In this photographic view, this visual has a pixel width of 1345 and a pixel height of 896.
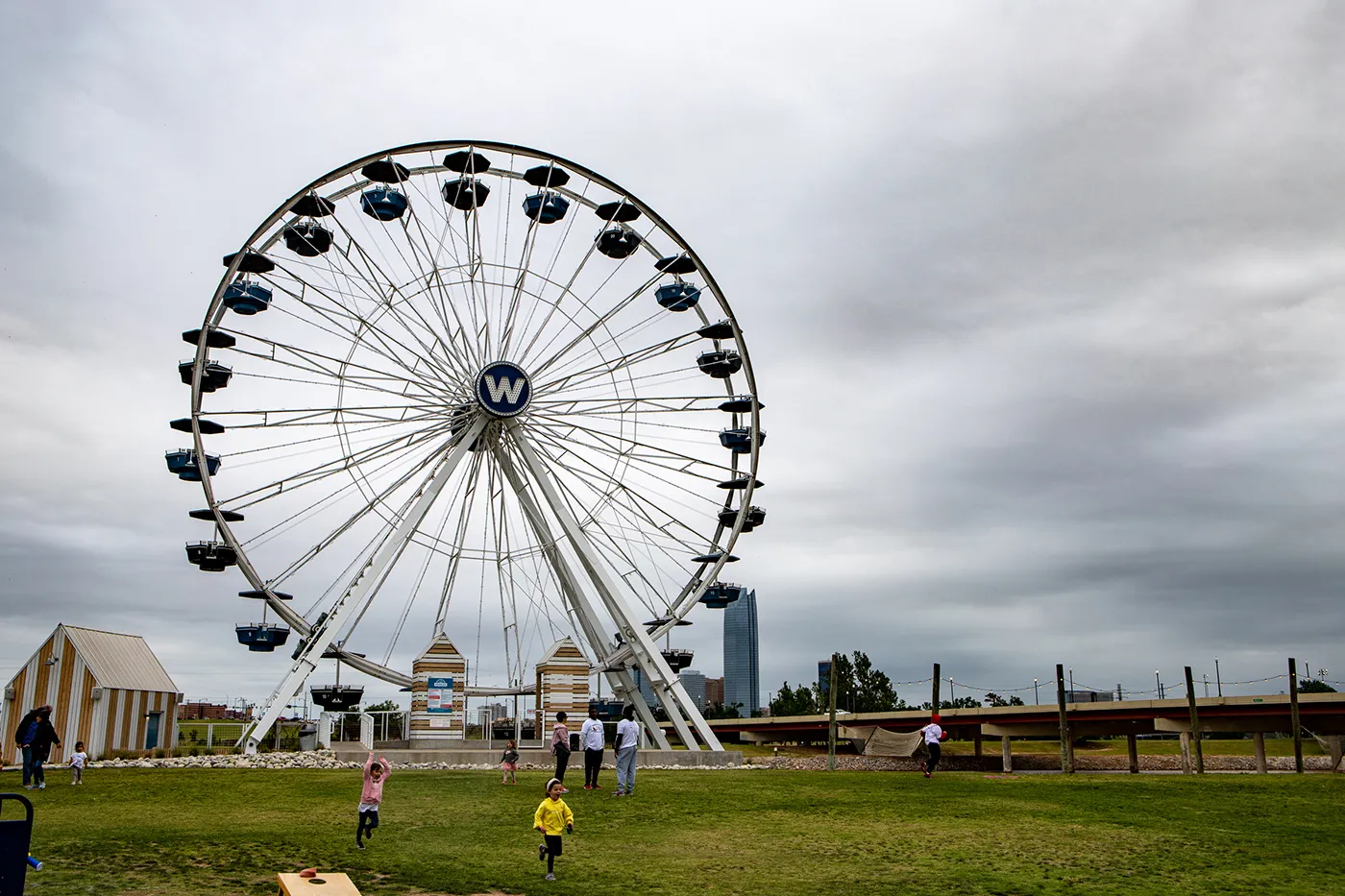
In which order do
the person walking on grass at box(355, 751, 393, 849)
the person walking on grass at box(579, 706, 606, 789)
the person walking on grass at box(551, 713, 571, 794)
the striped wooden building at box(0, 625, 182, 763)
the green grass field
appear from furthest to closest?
the striped wooden building at box(0, 625, 182, 763), the person walking on grass at box(579, 706, 606, 789), the person walking on grass at box(551, 713, 571, 794), the person walking on grass at box(355, 751, 393, 849), the green grass field

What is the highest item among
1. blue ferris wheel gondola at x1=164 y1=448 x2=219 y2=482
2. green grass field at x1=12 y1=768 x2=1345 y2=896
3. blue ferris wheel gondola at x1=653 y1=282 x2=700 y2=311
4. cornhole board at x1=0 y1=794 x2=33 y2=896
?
blue ferris wheel gondola at x1=653 y1=282 x2=700 y2=311

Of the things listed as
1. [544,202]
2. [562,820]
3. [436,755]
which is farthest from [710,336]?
[562,820]

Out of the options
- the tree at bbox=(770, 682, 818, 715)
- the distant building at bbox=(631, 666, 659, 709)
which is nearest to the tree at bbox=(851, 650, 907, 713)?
the tree at bbox=(770, 682, 818, 715)

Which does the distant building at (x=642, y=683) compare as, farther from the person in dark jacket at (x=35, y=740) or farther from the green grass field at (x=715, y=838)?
the person in dark jacket at (x=35, y=740)

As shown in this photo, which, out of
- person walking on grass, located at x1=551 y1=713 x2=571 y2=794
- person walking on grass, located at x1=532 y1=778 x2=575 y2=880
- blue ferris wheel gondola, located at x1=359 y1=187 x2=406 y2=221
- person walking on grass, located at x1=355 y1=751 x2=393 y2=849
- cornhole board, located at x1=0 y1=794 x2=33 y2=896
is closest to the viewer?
cornhole board, located at x1=0 y1=794 x2=33 y2=896

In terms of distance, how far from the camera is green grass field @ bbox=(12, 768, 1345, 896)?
12.8 meters

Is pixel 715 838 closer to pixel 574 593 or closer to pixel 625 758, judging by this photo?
pixel 625 758

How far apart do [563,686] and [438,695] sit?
4.14 meters

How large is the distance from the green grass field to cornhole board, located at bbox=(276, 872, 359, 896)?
1537mm

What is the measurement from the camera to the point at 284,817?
1795cm

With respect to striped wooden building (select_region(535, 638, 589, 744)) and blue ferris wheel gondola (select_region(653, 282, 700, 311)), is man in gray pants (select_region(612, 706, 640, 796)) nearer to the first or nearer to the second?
striped wooden building (select_region(535, 638, 589, 744))

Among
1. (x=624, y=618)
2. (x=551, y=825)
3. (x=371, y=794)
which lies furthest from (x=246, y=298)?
(x=551, y=825)

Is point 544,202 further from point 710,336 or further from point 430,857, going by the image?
point 430,857

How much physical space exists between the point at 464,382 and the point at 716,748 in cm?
1464
